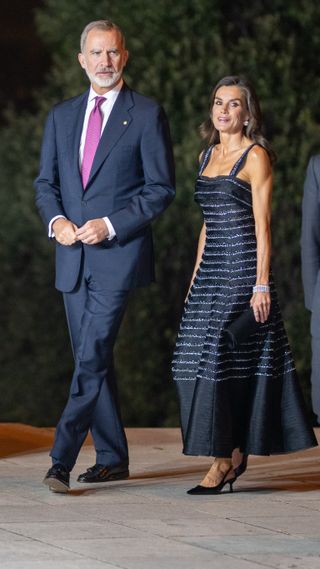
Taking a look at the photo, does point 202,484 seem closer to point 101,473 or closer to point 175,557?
point 101,473

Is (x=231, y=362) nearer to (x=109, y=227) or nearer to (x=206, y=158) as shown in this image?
(x=109, y=227)

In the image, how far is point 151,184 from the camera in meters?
6.69

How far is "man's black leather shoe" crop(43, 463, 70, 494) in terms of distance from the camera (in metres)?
6.47

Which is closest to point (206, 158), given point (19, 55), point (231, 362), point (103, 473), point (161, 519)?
point (231, 362)

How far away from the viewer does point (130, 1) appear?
1054cm

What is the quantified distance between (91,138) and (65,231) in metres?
0.44

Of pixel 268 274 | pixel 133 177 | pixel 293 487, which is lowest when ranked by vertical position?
pixel 293 487

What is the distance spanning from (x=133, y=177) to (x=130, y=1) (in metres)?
4.06

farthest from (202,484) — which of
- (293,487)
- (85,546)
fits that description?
(85,546)

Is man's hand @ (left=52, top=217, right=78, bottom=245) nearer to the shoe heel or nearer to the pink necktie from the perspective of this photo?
the pink necktie

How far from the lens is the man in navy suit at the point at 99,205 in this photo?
6.59 m

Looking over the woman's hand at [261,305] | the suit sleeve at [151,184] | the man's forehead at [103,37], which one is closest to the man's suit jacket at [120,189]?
the suit sleeve at [151,184]

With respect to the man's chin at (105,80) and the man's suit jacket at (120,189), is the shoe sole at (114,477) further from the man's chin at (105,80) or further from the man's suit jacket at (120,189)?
the man's chin at (105,80)

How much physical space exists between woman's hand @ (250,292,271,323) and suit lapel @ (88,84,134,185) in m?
0.86
